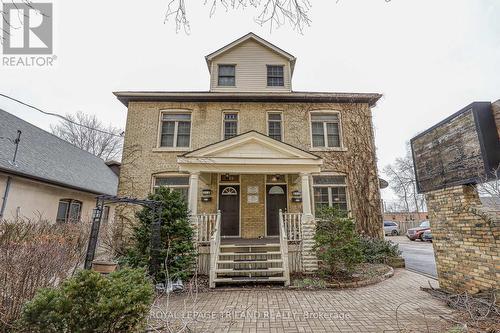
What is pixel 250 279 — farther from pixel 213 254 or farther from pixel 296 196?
pixel 296 196

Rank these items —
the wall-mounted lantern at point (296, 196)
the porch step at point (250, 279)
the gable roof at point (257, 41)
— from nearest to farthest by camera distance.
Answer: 1. the porch step at point (250, 279)
2. the wall-mounted lantern at point (296, 196)
3. the gable roof at point (257, 41)

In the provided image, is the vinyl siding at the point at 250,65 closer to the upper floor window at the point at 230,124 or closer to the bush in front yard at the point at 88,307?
the upper floor window at the point at 230,124

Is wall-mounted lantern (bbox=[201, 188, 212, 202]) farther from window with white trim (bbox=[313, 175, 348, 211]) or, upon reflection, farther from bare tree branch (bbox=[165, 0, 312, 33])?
bare tree branch (bbox=[165, 0, 312, 33])

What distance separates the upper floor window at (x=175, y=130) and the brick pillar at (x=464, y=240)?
9237 mm

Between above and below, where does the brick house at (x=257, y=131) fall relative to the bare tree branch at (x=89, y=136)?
below

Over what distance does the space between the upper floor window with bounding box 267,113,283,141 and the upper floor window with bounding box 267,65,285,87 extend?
1.74 metres

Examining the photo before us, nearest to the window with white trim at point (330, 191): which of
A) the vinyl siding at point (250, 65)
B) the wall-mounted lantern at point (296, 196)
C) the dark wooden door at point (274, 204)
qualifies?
the wall-mounted lantern at point (296, 196)

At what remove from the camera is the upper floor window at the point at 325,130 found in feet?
35.7

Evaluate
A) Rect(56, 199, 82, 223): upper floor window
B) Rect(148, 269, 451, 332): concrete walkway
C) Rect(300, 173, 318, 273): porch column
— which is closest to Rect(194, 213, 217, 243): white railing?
Rect(148, 269, 451, 332): concrete walkway

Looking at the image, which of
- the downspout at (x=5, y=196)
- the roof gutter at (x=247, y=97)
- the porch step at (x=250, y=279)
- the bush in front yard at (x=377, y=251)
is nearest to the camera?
the porch step at (x=250, y=279)

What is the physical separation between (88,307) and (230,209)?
7.37 metres

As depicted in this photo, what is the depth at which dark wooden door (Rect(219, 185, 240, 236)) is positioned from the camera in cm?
984

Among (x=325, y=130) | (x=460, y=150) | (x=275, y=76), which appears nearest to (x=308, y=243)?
(x=460, y=150)

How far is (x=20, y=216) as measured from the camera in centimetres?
966
